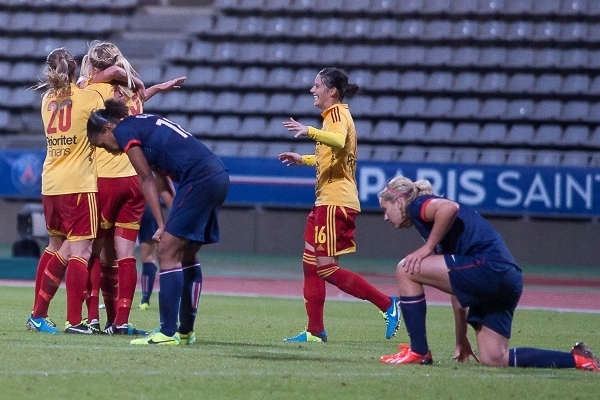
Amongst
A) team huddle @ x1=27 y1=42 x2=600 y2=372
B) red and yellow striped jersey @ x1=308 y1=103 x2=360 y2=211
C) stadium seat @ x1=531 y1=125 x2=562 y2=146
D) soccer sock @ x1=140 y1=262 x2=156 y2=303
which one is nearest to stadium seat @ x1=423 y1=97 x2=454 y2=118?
stadium seat @ x1=531 y1=125 x2=562 y2=146

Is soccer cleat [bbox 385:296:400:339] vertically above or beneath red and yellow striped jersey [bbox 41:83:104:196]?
beneath

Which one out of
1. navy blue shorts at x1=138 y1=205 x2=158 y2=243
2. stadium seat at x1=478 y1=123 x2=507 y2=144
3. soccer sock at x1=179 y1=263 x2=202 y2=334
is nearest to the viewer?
soccer sock at x1=179 y1=263 x2=202 y2=334

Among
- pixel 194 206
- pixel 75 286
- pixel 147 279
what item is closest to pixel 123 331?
pixel 75 286

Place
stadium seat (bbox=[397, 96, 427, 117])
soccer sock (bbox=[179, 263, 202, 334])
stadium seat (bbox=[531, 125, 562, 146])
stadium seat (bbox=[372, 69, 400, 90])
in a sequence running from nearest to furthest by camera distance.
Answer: soccer sock (bbox=[179, 263, 202, 334])
stadium seat (bbox=[531, 125, 562, 146])
stadium seat (bbox=[397, 96, 427, 117])
stadium seat (bbox=[372, 69, 400, 90])

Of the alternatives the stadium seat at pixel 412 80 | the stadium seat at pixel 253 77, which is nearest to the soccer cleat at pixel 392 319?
the stadium seat at pixel 412 80

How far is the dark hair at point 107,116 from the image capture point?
267 inches

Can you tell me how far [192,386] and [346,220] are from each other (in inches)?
127

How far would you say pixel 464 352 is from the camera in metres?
6.57

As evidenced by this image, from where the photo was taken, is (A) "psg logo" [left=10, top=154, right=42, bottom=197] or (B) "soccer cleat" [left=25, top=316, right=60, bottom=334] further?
(A) "psg logo" [left=10, top=154, right=42, bottom=197]

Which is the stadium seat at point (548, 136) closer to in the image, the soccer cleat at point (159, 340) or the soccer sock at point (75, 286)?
the soccer sock at point (75, 286)

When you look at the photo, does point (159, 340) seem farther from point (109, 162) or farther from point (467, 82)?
point (467, 82)

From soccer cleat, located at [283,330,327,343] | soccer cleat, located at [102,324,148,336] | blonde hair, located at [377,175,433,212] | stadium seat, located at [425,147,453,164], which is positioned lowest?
soccer cleat, located at [283,330,327,343]

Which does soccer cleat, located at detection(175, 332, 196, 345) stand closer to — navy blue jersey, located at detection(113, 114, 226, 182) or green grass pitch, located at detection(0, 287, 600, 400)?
green grass pitch, located at detection(0, 287, 600, 400)

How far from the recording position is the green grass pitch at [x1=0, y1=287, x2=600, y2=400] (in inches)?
202
